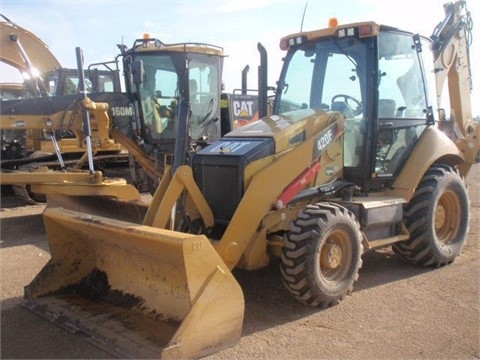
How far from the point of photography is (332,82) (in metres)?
5.66

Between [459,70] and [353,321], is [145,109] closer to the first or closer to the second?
[459,70]

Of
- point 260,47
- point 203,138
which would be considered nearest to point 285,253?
point 260,47

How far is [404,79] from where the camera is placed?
229 inches

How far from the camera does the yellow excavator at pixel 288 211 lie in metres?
3.84

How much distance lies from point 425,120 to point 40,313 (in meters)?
4.47

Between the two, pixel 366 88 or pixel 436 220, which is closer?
pixel 366 88

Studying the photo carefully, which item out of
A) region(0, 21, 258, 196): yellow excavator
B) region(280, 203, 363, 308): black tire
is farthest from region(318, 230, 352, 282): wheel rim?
region(0, 21, 258, 196): yellow excavator

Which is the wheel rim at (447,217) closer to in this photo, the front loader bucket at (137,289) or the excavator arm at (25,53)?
the front loader bucket at (137,289)

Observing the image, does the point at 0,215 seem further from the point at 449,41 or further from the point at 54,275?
the point at 449,41

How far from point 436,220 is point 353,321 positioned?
2.34m

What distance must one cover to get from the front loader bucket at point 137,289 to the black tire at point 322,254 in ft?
2.21

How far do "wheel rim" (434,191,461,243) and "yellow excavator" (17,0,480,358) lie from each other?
0.01 meters

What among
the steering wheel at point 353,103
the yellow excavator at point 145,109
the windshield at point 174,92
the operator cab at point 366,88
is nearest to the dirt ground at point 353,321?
the operator cab at point 366,88

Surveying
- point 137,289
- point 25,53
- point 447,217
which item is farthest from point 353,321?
point 25,53
